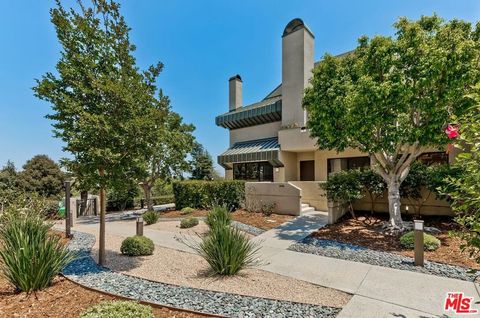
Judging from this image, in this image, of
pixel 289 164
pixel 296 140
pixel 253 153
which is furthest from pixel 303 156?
pixel 253 153

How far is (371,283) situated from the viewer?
5.25 m

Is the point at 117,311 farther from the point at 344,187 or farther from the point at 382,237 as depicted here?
the point at 344,187

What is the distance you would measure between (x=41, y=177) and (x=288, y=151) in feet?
73.8

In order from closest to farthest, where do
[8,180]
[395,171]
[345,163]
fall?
1. [395,171]
2. [345,163]
3. [8,180]

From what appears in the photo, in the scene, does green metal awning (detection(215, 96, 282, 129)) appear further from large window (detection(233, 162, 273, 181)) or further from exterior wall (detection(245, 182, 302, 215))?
exterior wall (detection(245, 182, 302, 215))

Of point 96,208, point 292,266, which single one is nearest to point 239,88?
point 96,208

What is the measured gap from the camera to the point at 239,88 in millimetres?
24578

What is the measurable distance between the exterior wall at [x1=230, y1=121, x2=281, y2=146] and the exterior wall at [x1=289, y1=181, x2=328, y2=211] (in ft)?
20.5

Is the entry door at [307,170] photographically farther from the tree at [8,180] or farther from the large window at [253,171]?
the tree at [8,180]

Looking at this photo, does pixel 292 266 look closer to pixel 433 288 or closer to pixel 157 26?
pixel 433 288

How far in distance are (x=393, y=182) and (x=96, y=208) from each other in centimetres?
1976

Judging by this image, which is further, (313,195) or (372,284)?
(313,195)

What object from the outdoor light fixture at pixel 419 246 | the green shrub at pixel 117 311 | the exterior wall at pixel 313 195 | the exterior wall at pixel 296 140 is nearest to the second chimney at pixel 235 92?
the exterior wall at pixel 296 140

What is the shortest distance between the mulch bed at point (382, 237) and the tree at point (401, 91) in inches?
42.7
